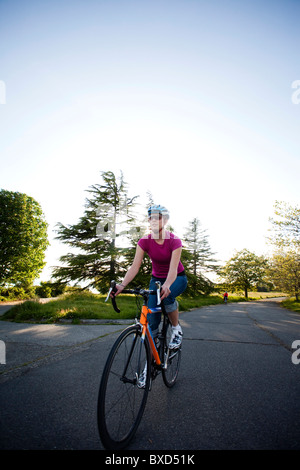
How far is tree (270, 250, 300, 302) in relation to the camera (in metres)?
21.9

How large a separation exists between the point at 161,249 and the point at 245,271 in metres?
56.9

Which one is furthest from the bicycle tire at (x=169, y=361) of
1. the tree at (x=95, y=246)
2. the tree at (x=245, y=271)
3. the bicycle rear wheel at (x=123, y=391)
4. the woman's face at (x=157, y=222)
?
the tree at (x=245, y=271)

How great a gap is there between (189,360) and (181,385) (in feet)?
3.44

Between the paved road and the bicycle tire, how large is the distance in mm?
109

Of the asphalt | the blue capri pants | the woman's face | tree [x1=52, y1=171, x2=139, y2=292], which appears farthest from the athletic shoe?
tree [x1=52, y1=171, x2=139, y2=292]

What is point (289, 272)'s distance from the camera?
22.8 metres

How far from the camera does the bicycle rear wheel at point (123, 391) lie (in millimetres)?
1661

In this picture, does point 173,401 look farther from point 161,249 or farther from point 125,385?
point 161,249

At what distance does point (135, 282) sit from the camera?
17406mm

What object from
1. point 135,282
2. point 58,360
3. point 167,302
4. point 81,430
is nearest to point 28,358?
point 58,360

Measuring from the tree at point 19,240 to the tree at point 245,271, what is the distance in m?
41.8

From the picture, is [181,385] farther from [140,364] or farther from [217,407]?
[140,364]

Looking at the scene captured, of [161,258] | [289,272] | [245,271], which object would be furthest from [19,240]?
[245,271]
